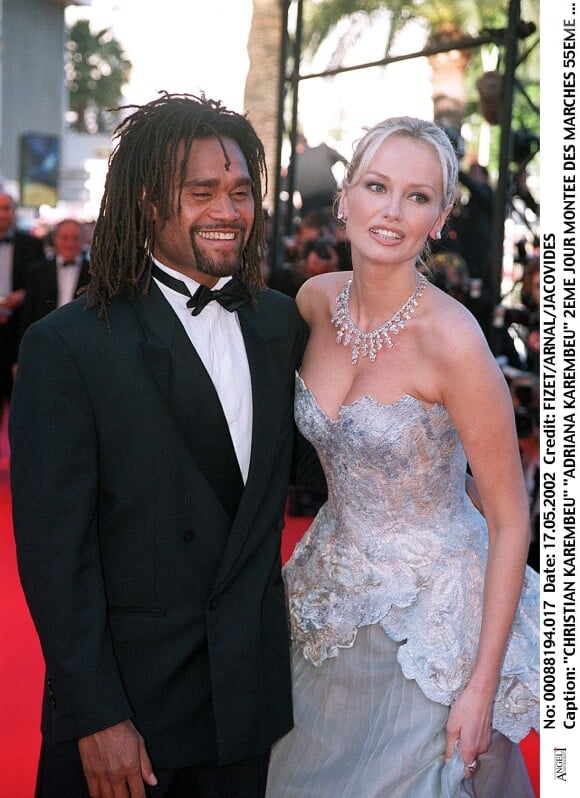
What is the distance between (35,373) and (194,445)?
0.32m

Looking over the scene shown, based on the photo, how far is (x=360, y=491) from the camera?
2389mm

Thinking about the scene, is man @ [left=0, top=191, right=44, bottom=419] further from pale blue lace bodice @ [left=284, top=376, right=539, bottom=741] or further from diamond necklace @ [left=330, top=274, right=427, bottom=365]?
pale blue lace bodice @ [left=284, top=376, right=539, bottom=741]

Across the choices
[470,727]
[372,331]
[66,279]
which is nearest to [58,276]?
[66,279]

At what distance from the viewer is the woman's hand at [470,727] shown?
2.15 meters

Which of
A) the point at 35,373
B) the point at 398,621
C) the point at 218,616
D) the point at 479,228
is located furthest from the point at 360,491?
the point at 479,228

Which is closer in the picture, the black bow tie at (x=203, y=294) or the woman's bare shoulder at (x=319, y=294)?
the black bow tie at (x=203, y=294)

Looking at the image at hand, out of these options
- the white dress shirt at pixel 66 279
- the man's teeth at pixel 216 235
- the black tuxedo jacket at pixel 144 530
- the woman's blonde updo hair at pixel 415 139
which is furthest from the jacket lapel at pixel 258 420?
the white dress shirt at pixel 66 279

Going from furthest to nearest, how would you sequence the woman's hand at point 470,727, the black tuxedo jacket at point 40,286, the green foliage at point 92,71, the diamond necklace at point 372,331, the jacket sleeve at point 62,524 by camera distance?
1. the green foliage at point 92,71
2. the black tuxedo jacket at point 40,286
3. the diamond necklace at point 372,331
4. the woman's hand at point 470,727
5. the jacket sleeve at point 62,524

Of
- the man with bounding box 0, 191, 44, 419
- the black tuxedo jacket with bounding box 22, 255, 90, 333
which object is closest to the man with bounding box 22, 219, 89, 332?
the black tuxedo jacket with bounding box 22, 255, 90, 333

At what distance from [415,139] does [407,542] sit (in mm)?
895

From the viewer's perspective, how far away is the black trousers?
2006mm

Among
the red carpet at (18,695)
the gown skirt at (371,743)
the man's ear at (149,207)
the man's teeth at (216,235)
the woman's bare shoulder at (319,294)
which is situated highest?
the man's ear at (149,207)

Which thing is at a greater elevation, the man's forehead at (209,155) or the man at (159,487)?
the man's forehead at (209,155)

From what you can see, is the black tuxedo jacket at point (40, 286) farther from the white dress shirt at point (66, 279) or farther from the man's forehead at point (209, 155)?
the man's forehead at point (209, 155)
